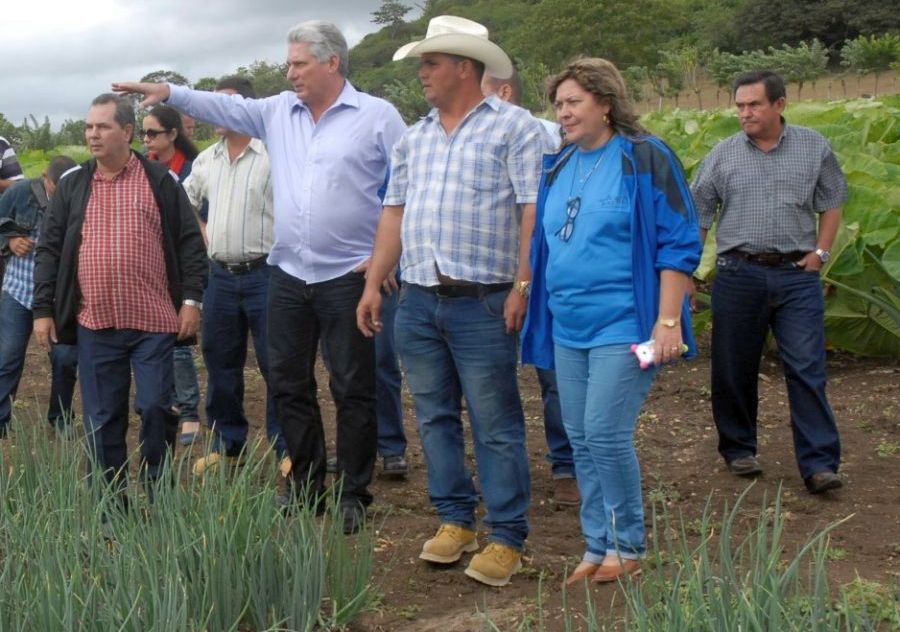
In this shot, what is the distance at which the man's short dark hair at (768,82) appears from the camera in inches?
221

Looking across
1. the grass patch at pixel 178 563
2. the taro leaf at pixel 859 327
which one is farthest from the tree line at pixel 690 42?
the grass patch at pixel 178 563

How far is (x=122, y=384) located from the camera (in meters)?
5.24

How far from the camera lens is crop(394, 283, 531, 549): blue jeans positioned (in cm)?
449

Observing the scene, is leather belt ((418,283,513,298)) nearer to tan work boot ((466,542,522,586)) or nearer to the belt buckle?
tan work boot ((466,542,522,586))

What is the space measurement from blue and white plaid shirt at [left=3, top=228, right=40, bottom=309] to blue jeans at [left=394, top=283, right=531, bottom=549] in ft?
10.2

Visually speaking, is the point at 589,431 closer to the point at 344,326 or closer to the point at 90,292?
the point at 344,326

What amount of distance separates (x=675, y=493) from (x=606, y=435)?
72.0 inches

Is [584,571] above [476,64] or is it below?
below

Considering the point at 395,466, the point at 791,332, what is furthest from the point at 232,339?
the point at 791,332

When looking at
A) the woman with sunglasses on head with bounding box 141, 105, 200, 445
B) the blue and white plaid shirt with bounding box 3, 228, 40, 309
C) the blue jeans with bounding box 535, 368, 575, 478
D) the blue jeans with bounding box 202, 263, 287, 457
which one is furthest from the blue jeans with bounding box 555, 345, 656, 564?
the blue and white plaid shirt with bounding box 3, 228, 40, 309

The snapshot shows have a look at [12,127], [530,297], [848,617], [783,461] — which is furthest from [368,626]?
[12,127]

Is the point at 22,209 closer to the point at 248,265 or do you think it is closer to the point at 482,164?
the point at 248,265

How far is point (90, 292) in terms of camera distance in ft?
16.8

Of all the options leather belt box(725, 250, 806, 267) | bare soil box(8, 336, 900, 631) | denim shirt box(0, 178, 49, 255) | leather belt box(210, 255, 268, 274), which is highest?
denim shirt box(0, 178, 49, 255)
